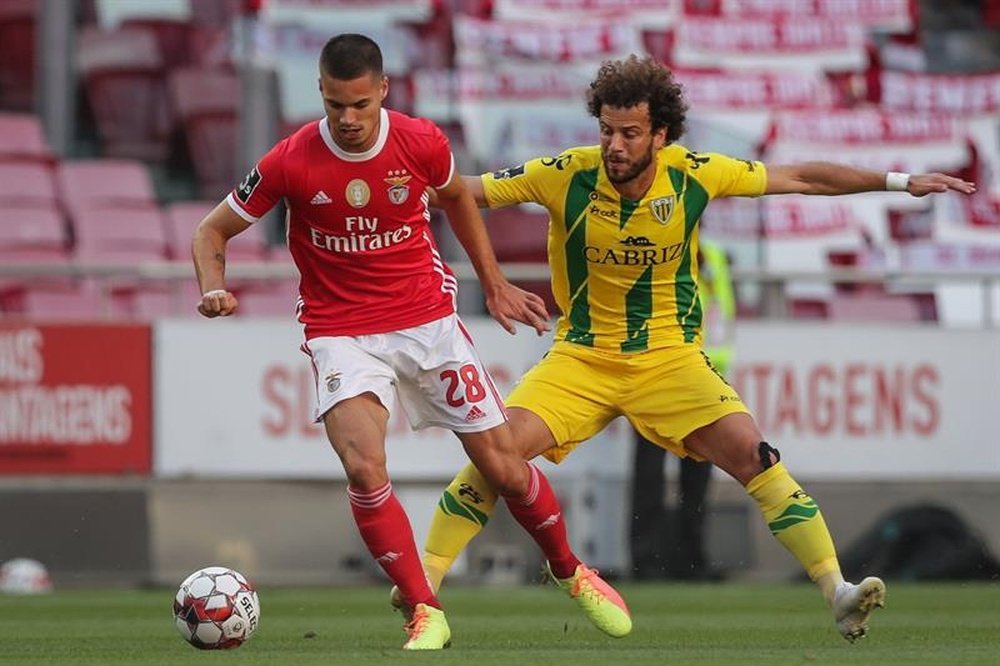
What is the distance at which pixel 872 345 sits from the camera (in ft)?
48.0

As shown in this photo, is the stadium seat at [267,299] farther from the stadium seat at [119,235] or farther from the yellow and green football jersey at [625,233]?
the yellow and green football jersey at [625,233]

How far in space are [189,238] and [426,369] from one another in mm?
8041

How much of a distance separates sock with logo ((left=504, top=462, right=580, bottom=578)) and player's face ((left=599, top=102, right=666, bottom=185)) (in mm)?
1190

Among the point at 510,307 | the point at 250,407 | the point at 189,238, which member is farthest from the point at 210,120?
the point at 510,307

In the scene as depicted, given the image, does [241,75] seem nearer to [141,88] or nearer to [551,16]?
[141,88]

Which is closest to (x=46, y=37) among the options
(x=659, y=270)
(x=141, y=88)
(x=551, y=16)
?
(x=141, y=88)

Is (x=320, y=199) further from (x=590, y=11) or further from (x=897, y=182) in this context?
(x=590, y=11)

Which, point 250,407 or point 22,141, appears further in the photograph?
point 22,141

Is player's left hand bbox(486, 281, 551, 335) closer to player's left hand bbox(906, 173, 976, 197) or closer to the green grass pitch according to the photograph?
the green grass pitch

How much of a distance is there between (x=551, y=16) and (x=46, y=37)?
403 centimetres

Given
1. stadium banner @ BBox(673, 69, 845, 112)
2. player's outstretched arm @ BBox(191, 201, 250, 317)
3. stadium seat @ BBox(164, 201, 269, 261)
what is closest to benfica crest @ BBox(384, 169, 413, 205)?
player's outstretched arm @ BBox(191, 201, 250, 317)

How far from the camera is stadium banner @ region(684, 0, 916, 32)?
18625mm

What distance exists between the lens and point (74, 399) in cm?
1391

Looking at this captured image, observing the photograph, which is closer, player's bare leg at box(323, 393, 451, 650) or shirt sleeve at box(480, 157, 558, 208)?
player's bare leg at box(323, 393, 451, 650)
